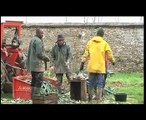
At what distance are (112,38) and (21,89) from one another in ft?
33.0

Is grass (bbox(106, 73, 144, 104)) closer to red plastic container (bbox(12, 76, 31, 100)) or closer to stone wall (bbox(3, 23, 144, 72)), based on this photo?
stone wall (bbox(3, 23, 144, 72))

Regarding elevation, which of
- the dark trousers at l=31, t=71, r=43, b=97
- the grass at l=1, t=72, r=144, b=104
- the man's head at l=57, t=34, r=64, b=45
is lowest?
the grass at l=1, t=72, r=144, b=104

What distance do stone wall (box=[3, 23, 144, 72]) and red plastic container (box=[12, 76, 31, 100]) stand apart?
29.5ft

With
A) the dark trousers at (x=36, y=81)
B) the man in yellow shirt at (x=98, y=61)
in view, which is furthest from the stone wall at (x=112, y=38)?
the dark trousers at (x=36, y=81)

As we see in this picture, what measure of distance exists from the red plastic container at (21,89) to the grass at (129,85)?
274 cm

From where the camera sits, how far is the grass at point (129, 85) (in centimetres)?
1477

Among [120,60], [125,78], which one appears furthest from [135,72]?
[125,78]

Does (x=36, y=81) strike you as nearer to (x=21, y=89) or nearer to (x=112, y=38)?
(x=21, y=89)

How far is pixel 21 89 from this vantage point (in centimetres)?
1404

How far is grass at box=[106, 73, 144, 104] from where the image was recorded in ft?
48.5

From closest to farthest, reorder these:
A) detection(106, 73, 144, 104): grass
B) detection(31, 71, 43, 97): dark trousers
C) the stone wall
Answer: detection(31, 71, 43, 97): dark trousers → detection(106, 73, 144, 104): grass → the stone wall

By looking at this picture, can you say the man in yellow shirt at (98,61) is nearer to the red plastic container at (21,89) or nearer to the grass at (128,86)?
the grass at (128,86)

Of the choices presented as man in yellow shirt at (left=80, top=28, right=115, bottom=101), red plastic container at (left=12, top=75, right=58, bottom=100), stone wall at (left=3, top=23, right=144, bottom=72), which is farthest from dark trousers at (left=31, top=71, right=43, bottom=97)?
stone wall at (left=3, top=23, right=144, bottom=72)

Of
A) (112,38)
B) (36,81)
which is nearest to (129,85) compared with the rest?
(36,81)
